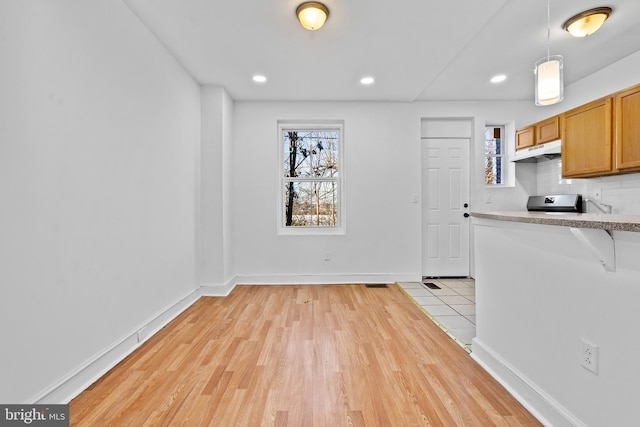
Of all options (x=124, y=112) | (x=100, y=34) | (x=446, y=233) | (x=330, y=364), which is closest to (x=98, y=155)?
(x=124, y=112)

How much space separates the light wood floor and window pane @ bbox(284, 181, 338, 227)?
5.54 feet

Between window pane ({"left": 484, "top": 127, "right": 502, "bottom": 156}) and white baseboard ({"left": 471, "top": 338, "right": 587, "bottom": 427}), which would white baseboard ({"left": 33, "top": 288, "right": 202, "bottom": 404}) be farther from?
window pane ({"left": 484, "top": 127, "right": 502, "bottom": 156})

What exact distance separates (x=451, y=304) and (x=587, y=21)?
9.16 ft

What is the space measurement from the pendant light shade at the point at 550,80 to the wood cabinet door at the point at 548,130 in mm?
2088

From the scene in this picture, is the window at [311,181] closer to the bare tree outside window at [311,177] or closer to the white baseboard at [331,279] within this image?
the bare tree outside window at [311,177]

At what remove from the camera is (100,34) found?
73.0 inches

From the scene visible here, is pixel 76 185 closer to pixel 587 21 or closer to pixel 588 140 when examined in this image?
pixel 587 21

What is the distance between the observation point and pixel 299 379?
5.79ft

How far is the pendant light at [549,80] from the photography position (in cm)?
181

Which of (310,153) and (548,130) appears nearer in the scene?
(548,130)

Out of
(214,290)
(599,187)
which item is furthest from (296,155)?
(599,187)

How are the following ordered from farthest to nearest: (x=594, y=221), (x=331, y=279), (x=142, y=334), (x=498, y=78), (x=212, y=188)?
1. (x=331, y=279)
2. (x=212, y=188)
3. (x=498, y=78)
4. (x=142, y=334)
5. (x=594, y=221)

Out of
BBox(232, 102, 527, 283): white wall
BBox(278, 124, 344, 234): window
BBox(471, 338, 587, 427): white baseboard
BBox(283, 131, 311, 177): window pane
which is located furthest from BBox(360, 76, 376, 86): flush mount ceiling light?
BBox(471, 338, 587, 427): white baseboard

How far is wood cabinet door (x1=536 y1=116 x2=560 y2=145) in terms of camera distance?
11.3ft
